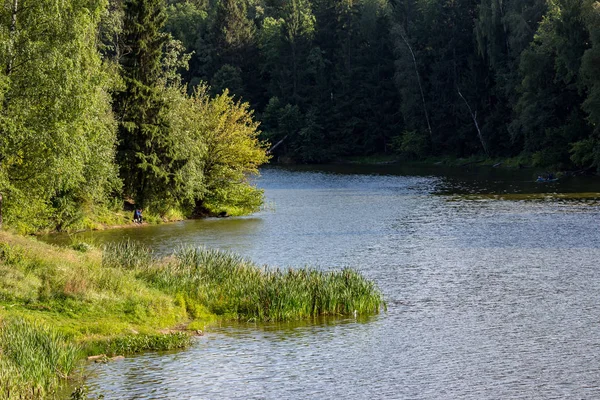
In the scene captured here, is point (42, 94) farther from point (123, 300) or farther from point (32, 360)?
point (32, 360)

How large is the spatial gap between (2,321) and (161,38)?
121 ft

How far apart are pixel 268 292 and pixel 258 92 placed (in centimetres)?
11695

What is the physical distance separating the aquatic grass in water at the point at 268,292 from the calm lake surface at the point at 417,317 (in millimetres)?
875

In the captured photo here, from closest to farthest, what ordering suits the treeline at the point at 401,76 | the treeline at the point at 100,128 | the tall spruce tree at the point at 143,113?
the treeline at the point at 100,128, the tall spruce tree at the point at 143,113, the treeline at the point at 401,76

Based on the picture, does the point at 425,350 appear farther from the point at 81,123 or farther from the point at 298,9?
the point at 298,9

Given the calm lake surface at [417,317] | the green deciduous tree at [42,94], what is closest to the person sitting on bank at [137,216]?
the calm lake surface at [417,317]

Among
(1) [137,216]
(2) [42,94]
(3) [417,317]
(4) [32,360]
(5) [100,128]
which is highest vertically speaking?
(2) [42,94]

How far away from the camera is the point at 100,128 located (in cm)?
3903

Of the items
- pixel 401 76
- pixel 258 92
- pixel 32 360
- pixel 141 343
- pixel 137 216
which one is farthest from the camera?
pixel 258 92

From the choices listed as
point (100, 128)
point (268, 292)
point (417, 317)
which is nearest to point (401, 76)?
point (100, 128)

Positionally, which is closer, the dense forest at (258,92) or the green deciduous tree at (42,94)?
the green deciduous tree at (42,94)

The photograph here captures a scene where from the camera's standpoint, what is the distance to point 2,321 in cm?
2339

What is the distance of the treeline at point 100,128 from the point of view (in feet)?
109

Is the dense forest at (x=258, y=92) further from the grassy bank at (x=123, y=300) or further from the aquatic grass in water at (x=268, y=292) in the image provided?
the aquatic grass in water at (x=268, y=292)
